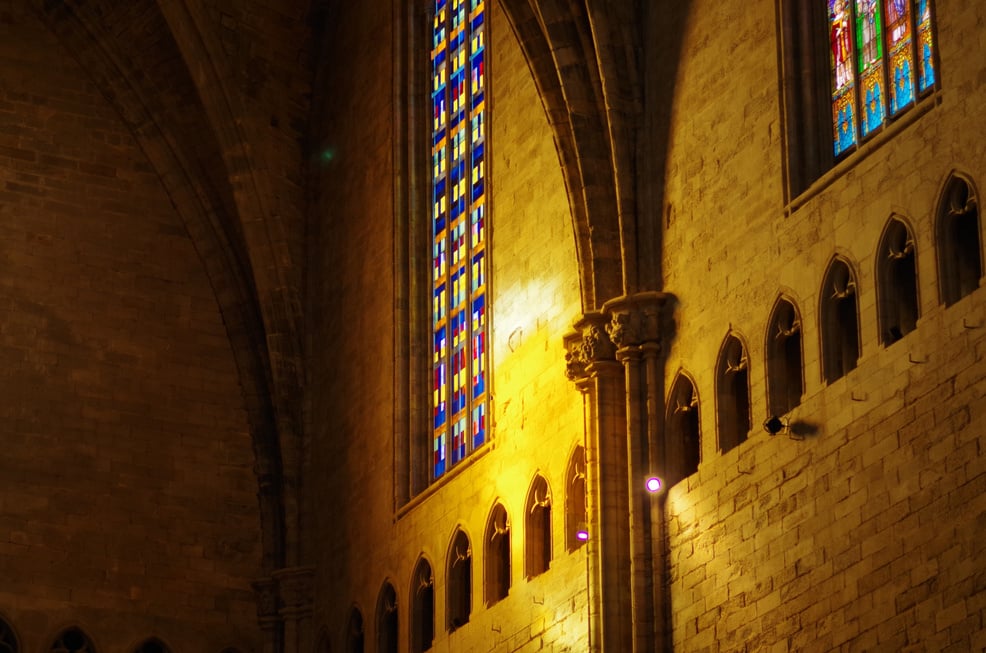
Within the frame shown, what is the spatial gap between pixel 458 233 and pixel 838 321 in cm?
763

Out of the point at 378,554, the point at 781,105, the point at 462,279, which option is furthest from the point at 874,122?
the point at 378,554

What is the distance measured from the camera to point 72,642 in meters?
27.3

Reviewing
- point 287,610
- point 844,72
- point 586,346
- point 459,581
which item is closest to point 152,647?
Answer: point 287,610

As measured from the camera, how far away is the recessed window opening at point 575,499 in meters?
22.1

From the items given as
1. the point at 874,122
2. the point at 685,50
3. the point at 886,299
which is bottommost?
the point at 886,299

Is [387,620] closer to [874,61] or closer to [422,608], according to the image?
[422,608]

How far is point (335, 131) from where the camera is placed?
29.2 m

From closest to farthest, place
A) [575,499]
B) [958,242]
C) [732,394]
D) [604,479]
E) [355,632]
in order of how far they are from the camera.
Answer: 1. [958,242]
2. [732,394]
3. [604,479]
4. [575,499]
5. [355,632]

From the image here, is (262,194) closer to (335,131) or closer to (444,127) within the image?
(335,131)

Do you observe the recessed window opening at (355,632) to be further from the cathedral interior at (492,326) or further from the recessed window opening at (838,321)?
the recessed window opening at (838,321)

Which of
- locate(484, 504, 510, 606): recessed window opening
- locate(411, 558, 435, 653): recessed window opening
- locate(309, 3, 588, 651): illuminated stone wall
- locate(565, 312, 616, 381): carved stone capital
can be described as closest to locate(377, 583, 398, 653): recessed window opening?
locate(309, 3, 588, 651): illuminated stone wall

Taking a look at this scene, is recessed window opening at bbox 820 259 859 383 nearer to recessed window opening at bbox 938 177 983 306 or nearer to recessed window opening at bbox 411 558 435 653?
recessed window opening at bbox 938 177 983 306

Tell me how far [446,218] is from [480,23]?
7.05 ft

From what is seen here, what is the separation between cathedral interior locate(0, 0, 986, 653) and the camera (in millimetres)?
18203
